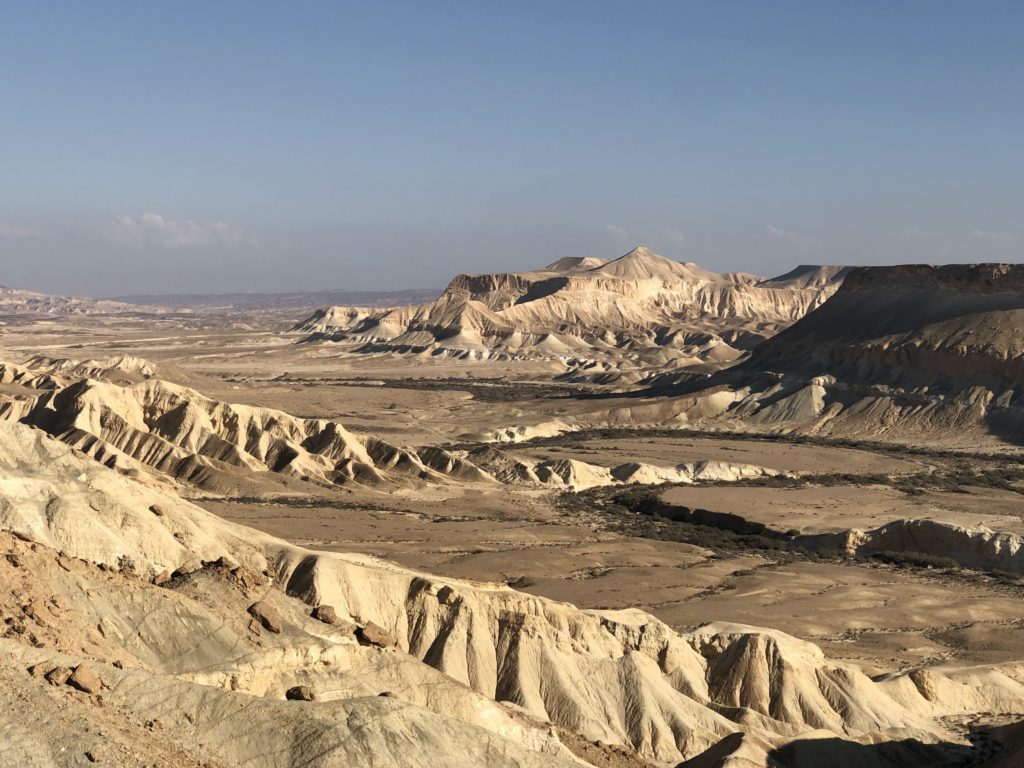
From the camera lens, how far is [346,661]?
2212 centimetres

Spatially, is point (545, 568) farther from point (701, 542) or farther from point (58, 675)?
point (58, 675)

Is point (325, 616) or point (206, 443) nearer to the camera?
point (325, 616)

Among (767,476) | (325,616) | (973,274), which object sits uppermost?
(973,274)

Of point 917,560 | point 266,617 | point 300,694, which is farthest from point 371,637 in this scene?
point 917,560

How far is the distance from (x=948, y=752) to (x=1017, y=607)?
15.7 meters

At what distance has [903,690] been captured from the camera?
30.3 metres

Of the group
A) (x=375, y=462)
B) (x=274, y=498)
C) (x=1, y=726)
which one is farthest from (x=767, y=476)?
(x=1, y=726)

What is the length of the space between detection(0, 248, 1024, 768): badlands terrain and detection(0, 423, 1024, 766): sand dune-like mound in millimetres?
68

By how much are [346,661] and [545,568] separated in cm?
2332

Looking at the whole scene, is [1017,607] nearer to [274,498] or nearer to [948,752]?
[948,752]

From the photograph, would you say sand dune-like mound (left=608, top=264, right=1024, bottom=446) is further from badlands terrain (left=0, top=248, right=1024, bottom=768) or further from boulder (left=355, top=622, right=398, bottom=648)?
boulder (left=355, top=622, right=398, bottom=648)

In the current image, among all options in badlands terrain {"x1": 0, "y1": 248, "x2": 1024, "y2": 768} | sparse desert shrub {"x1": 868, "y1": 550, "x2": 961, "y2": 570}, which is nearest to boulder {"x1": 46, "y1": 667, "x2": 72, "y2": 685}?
badlands terrain {"x1": 0, "y1": 248, "x2": 1024, "y2": 768}

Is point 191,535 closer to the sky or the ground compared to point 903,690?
closer to the sky

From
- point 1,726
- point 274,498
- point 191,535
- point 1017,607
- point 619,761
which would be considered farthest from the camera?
point 274,498
